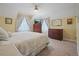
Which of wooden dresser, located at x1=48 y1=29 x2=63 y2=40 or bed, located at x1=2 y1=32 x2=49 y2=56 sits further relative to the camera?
wooden dresser, located at x1=48 y1=29 x2=63 y2=40

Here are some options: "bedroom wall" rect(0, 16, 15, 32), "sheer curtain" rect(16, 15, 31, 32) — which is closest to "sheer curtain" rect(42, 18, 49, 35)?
"sheer curtain" rect(16, 15, 31, 32)

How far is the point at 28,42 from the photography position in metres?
1.52

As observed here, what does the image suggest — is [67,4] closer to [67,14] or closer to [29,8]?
[67,14]

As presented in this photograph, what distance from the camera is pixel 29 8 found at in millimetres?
1529

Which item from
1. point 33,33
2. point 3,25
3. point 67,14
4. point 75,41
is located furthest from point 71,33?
point 3,25

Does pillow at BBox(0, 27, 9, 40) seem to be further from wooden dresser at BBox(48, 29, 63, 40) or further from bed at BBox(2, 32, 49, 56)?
wooden dresser at BBox(48, 29, 63, 40)

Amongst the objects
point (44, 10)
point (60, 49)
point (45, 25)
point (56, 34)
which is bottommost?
point (60, 49)

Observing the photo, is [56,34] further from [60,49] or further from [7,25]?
[7,25]

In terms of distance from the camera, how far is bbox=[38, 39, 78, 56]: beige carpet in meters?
1.50

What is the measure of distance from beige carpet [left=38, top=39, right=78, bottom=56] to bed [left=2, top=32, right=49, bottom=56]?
0.07 metres

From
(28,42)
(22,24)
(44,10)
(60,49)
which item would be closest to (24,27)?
(22,24)

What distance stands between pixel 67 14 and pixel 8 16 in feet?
2.40

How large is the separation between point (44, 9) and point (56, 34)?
36 cm

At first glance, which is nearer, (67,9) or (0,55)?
(0,55)
